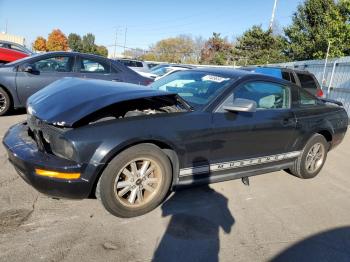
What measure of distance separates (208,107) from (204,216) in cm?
115

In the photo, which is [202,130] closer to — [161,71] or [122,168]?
[122,168]

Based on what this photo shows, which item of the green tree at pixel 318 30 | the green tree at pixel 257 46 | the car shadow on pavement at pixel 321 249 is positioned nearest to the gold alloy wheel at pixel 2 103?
the car shadow on pavement at pixel 321 249

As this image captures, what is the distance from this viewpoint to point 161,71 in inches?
624

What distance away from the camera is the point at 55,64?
7535mm

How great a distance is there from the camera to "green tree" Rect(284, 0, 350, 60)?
77.6 ft

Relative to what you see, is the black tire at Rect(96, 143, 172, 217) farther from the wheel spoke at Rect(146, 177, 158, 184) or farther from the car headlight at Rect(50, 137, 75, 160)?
the car headlight at Rect(50, 137, 75, 160)

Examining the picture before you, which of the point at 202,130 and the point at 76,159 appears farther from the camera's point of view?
the point at 202,130

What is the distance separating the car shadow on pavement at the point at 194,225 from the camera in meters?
2.97

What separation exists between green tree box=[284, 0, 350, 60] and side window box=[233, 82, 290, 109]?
2124 cm

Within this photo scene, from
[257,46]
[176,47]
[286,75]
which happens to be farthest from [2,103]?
[176,47]

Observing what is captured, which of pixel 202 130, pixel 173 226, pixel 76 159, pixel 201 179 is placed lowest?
pixel 173 226

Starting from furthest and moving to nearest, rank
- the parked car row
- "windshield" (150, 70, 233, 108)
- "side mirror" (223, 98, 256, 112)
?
the parked car row → "windshield" (150, 70, 233, 108) → "side mirror" (223, 98, 256, 112)

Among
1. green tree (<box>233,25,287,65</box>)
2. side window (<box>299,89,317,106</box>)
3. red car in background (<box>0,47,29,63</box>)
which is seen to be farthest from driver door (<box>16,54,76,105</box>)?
green tree (<box>233,25,287,65</box>)

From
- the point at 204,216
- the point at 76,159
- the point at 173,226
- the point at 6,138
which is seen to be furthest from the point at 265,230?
the point at 6,138
